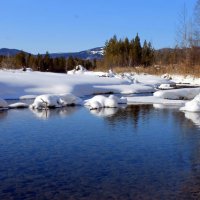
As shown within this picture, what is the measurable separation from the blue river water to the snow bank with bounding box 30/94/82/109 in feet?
10.5

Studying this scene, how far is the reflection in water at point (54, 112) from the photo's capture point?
13.8 m

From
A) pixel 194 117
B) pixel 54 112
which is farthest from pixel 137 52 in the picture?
pixel 194 117

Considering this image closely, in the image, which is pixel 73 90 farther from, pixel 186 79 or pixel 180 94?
pixel 186 79

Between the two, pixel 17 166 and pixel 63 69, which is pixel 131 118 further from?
pixel 63 69

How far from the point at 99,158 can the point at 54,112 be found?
754 cm

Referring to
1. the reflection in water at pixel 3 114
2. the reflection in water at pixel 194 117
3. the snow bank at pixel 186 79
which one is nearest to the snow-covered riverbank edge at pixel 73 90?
the reflection in water at pixel 3 114

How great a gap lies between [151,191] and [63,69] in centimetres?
7196

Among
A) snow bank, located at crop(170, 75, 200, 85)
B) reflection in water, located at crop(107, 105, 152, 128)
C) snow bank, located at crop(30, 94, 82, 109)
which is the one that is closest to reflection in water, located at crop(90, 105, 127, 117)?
reflection in water, located at crop(107, 105, 152, 128)

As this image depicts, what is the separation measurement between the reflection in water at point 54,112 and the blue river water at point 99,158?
0.87 metres

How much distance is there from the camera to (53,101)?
1645 cm

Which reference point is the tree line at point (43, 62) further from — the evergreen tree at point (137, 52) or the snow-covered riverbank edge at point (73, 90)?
the snow-covered riverbank edge at point (73, 90)

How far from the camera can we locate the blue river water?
5.61 metres

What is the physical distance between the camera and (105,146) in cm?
851

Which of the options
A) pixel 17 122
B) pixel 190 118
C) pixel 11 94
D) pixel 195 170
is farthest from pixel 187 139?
pixel 11 94
